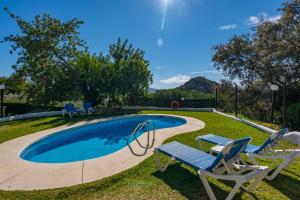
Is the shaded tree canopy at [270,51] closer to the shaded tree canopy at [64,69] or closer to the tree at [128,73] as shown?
the tree at [128,73]

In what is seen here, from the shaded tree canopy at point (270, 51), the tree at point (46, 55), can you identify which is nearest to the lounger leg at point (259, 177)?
the shaded tree canopy at point (270, 51)

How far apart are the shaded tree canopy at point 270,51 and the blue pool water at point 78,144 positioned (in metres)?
10.2

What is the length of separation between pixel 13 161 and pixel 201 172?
15.0 ft

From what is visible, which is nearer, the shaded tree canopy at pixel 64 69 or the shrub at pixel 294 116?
the shrub at pixel 294 116

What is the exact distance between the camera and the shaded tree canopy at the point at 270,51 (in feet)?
41.9

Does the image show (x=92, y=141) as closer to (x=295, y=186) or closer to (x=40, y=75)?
(x=295, y=186)

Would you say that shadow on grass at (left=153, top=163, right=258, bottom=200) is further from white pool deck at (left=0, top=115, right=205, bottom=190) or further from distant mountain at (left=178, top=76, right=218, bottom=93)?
distant mountain at (left=178, top=76, right=218, bottom=93)

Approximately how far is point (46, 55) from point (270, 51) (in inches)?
593

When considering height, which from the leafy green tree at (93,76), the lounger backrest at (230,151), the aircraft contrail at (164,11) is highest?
the aircraft contrail at (164,11)

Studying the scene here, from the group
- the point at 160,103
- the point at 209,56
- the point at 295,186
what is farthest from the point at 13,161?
the point at 209,56

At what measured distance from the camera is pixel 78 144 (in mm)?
8141

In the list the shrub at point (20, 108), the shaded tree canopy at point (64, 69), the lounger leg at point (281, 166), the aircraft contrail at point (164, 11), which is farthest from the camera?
the shrub at point (20, 108)

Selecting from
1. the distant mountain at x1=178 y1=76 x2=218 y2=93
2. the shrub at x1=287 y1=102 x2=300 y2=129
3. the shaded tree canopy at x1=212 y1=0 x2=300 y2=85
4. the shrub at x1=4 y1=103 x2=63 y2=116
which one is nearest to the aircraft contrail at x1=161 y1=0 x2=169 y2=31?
the shaded tree canopy at x1=212 y1=0 x2=300 y2=85

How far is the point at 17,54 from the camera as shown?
586 inches
